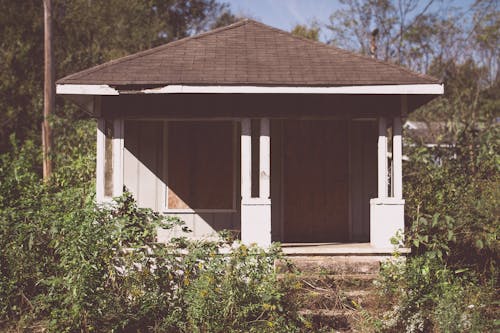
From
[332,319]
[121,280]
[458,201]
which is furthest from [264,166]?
[458,201]

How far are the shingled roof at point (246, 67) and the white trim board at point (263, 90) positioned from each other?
0.21 feet

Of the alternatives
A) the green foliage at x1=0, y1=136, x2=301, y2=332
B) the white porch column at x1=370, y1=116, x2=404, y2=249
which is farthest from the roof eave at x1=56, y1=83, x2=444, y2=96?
the green foliage at x1=0, y1=136, x2=301, y2=332

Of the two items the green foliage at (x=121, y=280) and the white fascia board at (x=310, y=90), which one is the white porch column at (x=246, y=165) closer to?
the white fascia board at (x=310, y=90)

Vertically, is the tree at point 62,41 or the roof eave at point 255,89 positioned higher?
the tree at point 62,41

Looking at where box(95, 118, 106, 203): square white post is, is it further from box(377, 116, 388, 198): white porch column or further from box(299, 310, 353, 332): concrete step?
box(377, 116, 388, 198): white porch column

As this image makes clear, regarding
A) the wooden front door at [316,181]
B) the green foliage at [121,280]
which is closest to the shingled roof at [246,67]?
the wooden front door at [316,181]

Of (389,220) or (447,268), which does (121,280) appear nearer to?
(389,220)

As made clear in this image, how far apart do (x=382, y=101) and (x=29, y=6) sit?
17619 mm

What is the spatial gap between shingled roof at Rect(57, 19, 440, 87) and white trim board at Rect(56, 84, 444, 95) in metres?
0.06

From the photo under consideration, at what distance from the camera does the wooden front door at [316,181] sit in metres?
10.4

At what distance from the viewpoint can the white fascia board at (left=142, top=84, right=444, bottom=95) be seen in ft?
26.2

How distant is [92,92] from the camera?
8.01 m

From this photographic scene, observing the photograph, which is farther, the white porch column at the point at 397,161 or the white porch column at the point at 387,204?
the white porch column at the point at 397,161

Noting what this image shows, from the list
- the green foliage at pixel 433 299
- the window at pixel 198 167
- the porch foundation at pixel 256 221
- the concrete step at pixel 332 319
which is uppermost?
the window at pixel 198 167
